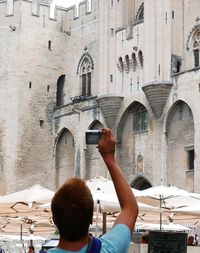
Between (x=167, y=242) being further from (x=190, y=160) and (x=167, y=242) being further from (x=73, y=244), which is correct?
(x=190, y=160)

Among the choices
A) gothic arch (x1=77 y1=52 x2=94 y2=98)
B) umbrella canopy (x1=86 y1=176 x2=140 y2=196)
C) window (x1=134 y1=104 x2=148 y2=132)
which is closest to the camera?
umbrella canopy (x1=86 y1=176 x2=140 y2=196)

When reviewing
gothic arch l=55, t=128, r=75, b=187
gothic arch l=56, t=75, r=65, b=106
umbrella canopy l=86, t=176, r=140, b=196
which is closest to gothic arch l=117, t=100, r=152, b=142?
gothic arch l=55, t=128, r=75, b=187

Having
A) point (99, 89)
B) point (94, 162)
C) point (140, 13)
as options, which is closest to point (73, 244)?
point (99, 89)

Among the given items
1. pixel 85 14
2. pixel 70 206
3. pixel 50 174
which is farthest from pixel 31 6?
pixel 70 206

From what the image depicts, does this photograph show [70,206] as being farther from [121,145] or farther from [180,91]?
[121,145]

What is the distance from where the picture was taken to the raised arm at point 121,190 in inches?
108

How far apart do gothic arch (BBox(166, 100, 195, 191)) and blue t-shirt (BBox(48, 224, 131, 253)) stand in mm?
26299

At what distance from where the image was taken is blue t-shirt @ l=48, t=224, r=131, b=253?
8.38ft

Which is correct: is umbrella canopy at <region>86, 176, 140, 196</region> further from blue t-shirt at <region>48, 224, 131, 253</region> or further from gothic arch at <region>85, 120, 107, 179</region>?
gothic arch at <region>85, 120, 107, 179</region>

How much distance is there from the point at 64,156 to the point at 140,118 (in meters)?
6.81

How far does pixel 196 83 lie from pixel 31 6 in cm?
1308

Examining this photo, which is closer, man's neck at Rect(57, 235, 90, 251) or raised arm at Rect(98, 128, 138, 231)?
man's neck at Rect(57, 235, 90, 251)

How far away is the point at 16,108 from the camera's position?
36.8 metres

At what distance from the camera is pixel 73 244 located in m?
2.55
